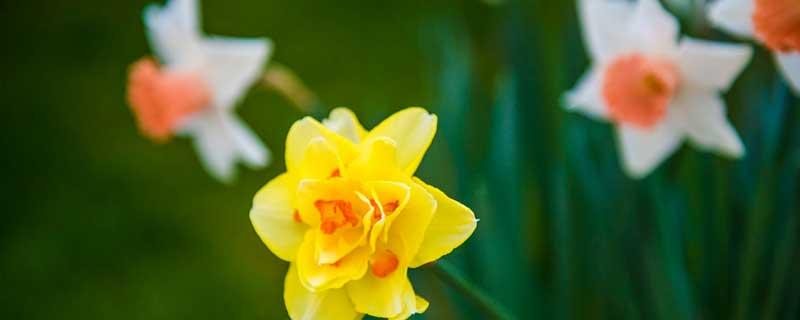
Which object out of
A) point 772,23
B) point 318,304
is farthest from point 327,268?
point 772,23

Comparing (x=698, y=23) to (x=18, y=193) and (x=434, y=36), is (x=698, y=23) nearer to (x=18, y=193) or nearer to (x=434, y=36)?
(x=434, y=36)

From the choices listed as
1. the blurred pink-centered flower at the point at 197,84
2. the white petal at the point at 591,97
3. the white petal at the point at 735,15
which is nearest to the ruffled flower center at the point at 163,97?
the blurred pink-centered flower at the point at 197,84

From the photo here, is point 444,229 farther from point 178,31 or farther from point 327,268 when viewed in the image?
point 178,31

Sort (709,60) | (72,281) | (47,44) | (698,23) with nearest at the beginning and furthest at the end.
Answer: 1. (709,60)
2. (698,23)
3. (72,281)
4. (47,44)

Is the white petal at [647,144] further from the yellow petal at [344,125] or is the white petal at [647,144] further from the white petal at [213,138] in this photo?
the white petal at [213,138]

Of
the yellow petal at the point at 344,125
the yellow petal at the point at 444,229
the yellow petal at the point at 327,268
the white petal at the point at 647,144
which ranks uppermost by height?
the yellow petal at the point at 344,125

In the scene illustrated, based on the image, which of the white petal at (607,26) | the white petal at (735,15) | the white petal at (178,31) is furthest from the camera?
the white petal at (178,31)

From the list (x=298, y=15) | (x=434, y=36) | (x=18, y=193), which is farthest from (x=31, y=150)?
(x=434, y=36)
